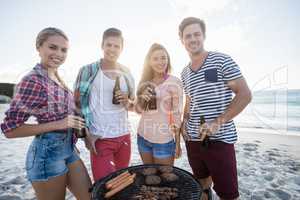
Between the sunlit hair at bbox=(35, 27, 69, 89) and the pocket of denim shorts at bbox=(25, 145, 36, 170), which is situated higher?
the sunlit hair at bbox=(35, 27, 69, 89)

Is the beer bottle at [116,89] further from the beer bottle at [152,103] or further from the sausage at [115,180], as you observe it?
the sausage at [115,180]

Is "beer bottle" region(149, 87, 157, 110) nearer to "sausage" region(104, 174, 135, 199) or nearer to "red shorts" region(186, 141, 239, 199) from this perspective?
"red shorts" region(186, 141, 239, 199)

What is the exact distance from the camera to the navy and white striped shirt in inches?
111

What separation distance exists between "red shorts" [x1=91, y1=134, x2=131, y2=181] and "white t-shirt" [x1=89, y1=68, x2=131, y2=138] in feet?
0.35

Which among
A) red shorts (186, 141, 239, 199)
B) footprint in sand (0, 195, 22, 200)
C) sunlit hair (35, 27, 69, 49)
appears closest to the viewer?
sunlit hair (35, 27, 69, 49)

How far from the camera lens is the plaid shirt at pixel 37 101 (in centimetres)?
216

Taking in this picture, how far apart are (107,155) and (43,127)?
43.8 inches

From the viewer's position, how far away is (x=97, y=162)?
10.2ft

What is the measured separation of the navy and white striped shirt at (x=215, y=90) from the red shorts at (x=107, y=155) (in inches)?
45.1

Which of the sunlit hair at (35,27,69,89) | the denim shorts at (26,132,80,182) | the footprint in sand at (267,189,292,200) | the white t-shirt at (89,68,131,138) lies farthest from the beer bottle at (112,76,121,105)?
the footprint in sand at (267,189,292,200)

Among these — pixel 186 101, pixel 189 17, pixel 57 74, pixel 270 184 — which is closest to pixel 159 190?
pixel 186 101

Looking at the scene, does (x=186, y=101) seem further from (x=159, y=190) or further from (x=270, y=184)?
(x=270, y=184)

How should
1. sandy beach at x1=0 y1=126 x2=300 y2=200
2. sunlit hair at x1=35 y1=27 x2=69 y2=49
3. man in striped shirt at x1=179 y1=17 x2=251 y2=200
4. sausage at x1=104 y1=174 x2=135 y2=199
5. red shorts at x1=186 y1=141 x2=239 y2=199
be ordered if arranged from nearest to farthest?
sausage at x1=104 y1=174 x2=135 y2=199 < sunlit hair at x1=35 y1=27 x2=69 y2=49 < man in striped shirt at x1=179 y1=17 x2=251 y2=200 < red shorts at x1=186 y1=141 x2=239 y2=199 < sandy beach at x1=0 y1=126 x2=300 y2=200

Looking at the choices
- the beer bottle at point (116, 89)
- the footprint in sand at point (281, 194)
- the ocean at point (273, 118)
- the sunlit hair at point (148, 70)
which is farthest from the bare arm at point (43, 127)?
the ocean at point (273, 118)
